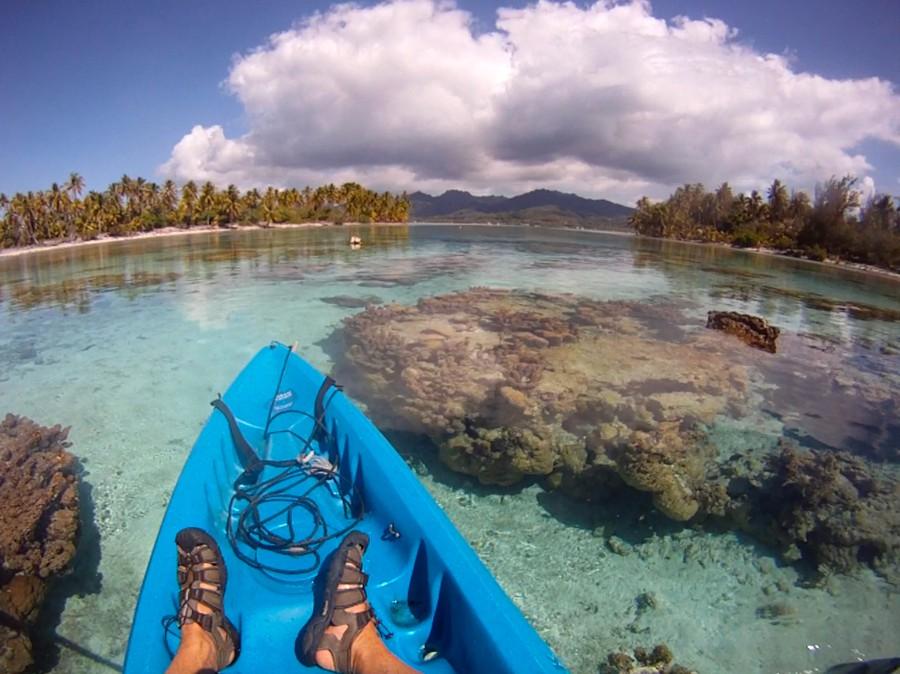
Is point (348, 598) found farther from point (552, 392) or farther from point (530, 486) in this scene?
point (552, 392)

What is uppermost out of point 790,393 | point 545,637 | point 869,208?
point 869,208

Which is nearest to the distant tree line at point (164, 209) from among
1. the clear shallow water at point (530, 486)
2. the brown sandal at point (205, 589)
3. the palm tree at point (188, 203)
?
the palm tree at point (188, 203)

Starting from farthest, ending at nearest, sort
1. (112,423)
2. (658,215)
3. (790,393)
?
(658,215) → (790,393) → (112,423)

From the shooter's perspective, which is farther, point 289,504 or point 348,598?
point 289,504

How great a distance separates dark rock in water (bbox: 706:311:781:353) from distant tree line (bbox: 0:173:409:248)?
64.0 meters

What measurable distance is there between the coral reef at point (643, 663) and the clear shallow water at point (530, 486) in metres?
0.10

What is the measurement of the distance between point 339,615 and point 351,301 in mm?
11909

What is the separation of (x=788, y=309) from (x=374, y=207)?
3493 inches

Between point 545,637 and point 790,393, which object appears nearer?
point 545,637

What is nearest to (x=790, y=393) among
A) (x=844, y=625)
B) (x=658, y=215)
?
(x=844, y=625)

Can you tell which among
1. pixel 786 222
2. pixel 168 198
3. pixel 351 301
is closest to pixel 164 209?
pixel 168 198

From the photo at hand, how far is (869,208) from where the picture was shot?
47.6 m

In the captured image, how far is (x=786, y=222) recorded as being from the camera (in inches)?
2383

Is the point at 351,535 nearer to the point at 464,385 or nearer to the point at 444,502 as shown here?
the point at 444,502
